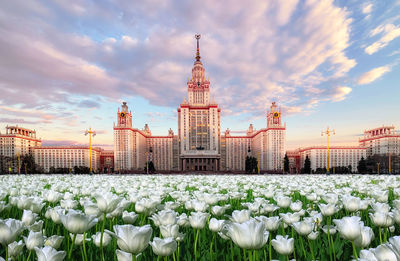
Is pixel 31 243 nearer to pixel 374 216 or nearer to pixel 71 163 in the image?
pixel 374 216

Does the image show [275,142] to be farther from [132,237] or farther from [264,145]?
[132,237]

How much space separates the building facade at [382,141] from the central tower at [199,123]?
91.6 meters

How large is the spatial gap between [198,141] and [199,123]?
10.1 metres

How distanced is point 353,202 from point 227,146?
429ft

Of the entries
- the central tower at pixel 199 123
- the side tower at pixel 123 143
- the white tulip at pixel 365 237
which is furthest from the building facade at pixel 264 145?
the white tulip at pixel 365 237

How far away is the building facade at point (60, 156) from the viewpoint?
131 metres

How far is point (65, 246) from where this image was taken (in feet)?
10.5

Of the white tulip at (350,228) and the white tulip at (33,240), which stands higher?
the white tulip at (350,228)

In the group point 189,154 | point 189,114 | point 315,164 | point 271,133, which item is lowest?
point 315,164

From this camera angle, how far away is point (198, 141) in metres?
124

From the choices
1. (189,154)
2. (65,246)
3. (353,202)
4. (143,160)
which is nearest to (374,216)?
(353,202)

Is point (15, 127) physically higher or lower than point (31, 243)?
higher

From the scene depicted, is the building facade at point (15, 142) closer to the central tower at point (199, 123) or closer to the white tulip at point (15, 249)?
the central tower at point (199, 123)

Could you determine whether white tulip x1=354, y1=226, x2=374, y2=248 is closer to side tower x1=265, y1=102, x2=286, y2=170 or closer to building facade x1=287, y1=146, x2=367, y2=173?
side tower x1=265, y1=102, x2=286, y2=170
